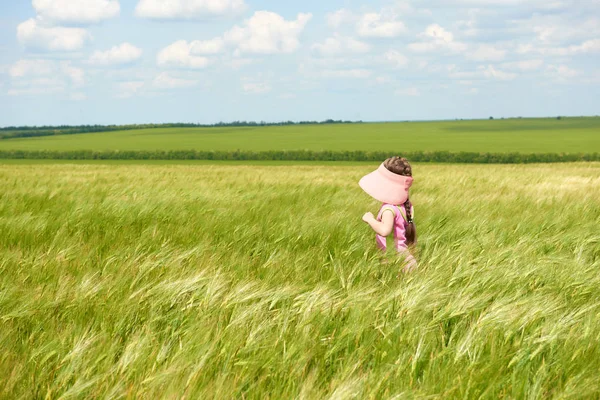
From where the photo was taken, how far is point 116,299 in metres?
2.29

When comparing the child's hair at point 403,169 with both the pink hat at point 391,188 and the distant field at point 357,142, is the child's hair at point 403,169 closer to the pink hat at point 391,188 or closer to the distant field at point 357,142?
the pink hat at point 391,188

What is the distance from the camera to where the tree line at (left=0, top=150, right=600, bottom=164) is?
141ft

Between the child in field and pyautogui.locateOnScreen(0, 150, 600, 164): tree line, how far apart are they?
4100cm

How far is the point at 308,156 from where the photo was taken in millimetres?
48594

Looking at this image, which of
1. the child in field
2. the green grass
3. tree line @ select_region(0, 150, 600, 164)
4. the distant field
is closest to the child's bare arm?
the child in field

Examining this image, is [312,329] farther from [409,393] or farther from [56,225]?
[56,225]

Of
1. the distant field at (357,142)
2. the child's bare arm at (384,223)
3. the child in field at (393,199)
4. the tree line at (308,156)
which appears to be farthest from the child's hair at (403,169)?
the distant field at (357,142)

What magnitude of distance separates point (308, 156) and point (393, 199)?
45.1 metres

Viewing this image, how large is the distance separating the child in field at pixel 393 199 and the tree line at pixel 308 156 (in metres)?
41.0

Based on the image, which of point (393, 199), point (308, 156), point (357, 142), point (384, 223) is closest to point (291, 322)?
point (384, 223)

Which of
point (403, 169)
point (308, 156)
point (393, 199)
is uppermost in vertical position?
point (403, 169)

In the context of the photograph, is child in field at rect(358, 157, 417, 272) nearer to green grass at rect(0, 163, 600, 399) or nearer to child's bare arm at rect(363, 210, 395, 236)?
child's bare arm at rect(363, 210, 395, 236)

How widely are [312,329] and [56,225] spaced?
8.72ft

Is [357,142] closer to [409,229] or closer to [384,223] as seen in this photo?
[409,229]
